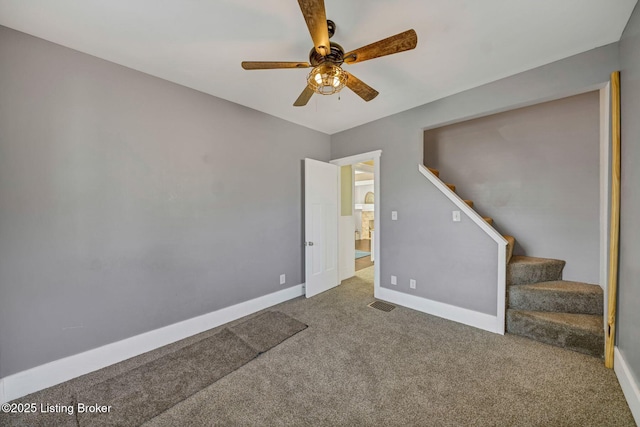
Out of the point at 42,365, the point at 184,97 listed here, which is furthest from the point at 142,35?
the point at 42,365

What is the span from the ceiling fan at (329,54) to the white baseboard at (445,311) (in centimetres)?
261

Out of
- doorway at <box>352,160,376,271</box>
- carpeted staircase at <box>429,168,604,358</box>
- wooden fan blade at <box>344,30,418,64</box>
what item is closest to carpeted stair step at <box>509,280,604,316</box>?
carpeted staircase at <box>429,168,604,358</box>

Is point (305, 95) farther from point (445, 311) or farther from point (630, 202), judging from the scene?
point (445, 311)

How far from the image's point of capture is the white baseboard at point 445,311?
2467mm

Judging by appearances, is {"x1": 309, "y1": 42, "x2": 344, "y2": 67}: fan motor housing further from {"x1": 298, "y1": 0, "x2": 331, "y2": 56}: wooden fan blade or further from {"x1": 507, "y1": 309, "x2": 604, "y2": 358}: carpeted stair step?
{"x1": 507, "y1": 309, "x2": 604, "y2": 358}: carpeted stair step

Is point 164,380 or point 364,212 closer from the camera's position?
point 164,380

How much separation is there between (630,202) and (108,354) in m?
4.19

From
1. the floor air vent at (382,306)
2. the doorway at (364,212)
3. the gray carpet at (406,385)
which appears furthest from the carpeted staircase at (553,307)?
the doorway at (364,212)

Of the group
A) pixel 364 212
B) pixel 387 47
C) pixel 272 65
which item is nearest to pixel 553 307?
pixel 387 47

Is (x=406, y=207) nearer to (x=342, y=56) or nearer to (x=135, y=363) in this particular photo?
(x=342, y=56)

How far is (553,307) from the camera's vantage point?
2365 millimetres

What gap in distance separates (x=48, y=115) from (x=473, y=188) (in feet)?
15.0

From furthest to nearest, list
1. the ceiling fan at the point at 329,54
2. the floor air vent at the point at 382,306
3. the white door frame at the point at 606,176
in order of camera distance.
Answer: the floor air vent at the point at 382,306 < the white door frame at the point at 606,176 < the ceiling fan at the point at 329,54

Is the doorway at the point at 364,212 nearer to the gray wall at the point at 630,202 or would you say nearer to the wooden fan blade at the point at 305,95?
the wooden fan blade at the point at 305,95
